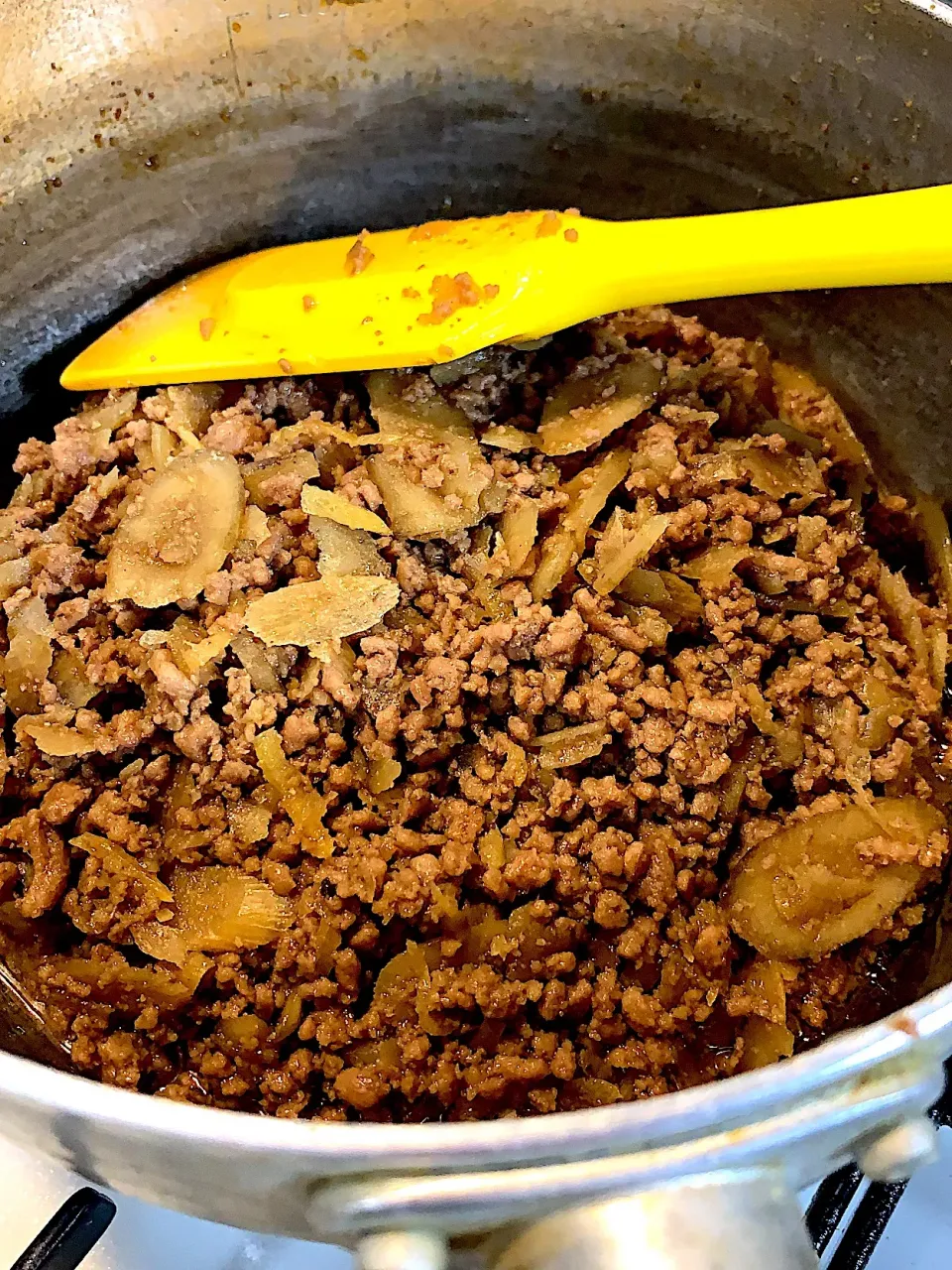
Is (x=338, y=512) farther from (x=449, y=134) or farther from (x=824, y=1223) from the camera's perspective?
(x=824, y=1223)

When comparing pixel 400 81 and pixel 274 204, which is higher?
pixel 400 81

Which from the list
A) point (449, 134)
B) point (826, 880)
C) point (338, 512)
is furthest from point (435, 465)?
point (826, 880)

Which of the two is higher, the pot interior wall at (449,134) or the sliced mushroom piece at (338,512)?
the pot interior wall at (449,134)

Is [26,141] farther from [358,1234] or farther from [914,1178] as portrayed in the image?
[914,1178]

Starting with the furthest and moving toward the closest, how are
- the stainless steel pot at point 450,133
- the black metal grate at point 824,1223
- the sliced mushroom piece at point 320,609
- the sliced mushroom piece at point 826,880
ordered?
1. the stainless steel pot at point 450,133
2. the sliced mushroom piece at point 320,609
3. the sliced mushroom piece at point 826,880
4. the black metal grate at point 824,1223

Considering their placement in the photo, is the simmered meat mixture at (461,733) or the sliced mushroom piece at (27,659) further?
the sliced mushroom piece at (27,659)

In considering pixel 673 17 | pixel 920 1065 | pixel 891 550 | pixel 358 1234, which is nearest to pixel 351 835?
pixel 358 1234

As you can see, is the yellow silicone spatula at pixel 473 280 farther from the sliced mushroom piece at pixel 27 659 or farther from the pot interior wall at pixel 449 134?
the sliced mushroom piece at pixel 27 659

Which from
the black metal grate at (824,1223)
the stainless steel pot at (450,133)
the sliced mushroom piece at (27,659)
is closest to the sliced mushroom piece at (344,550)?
the sliced mushroom piece at (27,659)
